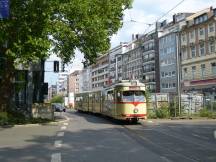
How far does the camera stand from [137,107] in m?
33.2

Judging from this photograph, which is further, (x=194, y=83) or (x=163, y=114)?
(x=194, y=83)

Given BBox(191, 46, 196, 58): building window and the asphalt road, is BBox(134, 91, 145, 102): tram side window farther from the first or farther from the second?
BBox(191, 46, 196, 58): building window

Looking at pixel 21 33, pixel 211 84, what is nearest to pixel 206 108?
pixel 21 33

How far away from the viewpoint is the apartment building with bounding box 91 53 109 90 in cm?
17400

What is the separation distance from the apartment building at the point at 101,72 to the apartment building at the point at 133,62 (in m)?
20.9

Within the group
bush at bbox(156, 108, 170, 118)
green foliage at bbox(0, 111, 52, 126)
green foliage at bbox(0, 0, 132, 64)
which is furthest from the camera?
bush at bbox(156, 108, 170, 118)

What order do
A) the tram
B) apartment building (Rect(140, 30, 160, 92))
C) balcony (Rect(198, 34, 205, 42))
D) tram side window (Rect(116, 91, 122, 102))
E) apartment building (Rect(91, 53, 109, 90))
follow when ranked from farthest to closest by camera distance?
apartment building (Rect(91, 53, 109, 90)) → apartment building (Rect(140, 30, 160, 92)) → balcony (Rect(198, 34, 205, 42)) → tram side window (Rect(116, 91, 122, 102)) → the tram

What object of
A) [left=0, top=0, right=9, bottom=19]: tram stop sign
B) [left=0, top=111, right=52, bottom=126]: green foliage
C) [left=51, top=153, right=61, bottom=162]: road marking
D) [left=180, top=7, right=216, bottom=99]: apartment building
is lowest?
[left=51, top=153, right=61, bottom=162]: road marking

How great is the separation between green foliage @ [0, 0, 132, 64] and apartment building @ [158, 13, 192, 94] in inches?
2679

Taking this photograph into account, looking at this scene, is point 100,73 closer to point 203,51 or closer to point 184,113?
point 203,51

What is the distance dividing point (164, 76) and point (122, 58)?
4448 centimetres

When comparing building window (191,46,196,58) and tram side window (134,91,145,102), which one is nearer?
tram side window (134,91,145,102)

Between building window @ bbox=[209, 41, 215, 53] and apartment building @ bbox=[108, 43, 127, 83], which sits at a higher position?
apartment building @ bbox=[108, 43, 127, 83]

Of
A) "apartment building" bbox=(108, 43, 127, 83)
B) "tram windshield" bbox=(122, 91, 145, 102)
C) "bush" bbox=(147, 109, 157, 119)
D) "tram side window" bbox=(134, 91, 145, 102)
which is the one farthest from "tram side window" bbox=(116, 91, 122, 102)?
"apartment building" bbox=(108, 43, 127, 83)
